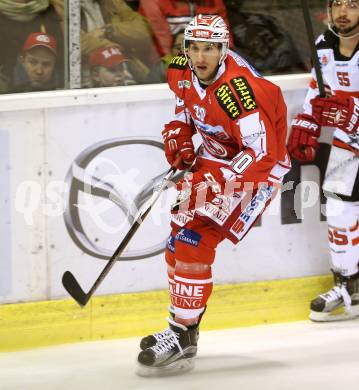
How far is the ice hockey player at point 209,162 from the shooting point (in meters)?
4.24

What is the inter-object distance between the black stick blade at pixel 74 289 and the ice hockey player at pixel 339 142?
1.23 m

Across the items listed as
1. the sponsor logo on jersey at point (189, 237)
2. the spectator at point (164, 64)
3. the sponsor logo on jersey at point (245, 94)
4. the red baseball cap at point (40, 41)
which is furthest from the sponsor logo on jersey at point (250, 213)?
the red baseball cap at point (40, 41)

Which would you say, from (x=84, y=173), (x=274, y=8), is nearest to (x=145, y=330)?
(x=84, y=173)

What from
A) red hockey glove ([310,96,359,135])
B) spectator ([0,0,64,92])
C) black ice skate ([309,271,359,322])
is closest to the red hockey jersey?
red hockey glove ([310,96,359,135])

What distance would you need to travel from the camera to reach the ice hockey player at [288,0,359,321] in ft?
16.4

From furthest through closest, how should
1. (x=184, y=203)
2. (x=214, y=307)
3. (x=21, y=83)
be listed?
(x=214, y=307)
(x=21, y=83)
(x=184, y=203)

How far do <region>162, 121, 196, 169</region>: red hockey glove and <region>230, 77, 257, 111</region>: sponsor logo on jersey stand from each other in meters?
0.42

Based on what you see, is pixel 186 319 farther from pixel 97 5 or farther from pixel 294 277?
pixel 97 5

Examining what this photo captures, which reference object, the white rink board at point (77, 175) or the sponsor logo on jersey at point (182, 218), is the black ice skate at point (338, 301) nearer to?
the white rink board at point (77, 175)

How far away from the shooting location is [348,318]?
5305mm

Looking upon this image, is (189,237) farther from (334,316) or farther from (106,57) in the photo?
(334,316)

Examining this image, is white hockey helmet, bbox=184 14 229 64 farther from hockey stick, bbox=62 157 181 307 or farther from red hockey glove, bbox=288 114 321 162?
red hockey glove, bbox=288 114 321 162

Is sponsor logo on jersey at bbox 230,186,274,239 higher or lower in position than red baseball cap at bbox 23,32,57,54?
lower

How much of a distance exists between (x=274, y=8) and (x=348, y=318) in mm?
1503
